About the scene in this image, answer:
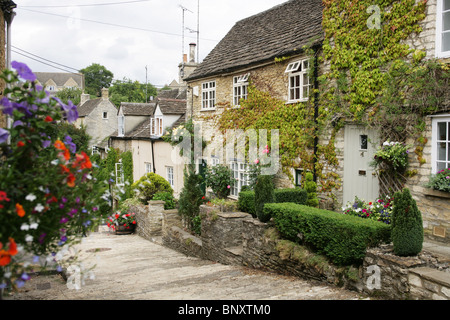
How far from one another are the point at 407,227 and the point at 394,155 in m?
3.56

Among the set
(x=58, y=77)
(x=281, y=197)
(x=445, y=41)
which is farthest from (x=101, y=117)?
(x=58, y=77)

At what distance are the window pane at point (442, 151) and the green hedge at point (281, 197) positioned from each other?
13.5ft

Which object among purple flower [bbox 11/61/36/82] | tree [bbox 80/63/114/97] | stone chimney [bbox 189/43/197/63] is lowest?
purple flower [bbox 11/61/36/82]

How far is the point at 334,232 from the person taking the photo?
277 inches

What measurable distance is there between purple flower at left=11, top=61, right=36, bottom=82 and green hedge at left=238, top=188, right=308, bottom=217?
853 centimetres

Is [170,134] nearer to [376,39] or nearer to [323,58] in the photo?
[323,58]

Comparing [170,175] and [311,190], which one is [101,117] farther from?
[311,190]

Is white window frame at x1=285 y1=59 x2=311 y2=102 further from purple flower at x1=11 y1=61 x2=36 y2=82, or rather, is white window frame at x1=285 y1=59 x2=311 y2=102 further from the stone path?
purple flower at x1=11 y1=61 x2=36 y2=82

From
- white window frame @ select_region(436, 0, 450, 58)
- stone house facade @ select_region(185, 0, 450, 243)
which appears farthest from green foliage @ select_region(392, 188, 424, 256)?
white window frame @ select_region(436, 0, 450, 58)

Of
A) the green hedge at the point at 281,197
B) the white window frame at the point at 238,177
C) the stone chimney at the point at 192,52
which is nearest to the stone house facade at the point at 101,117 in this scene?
the stone chimney at the point at 192,52

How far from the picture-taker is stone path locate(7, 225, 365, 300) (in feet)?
20.8

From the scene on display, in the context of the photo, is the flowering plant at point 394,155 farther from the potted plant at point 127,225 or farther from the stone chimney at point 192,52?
the stone chimney at point 192,52

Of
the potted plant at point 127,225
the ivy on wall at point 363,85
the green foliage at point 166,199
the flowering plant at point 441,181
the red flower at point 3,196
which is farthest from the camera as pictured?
the potted plant at point 127,225

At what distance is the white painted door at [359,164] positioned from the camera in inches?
399
